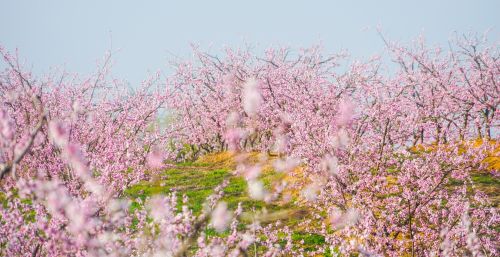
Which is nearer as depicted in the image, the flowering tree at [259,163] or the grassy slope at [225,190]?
the flowering tree at [259,163]

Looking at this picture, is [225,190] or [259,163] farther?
[259,163]

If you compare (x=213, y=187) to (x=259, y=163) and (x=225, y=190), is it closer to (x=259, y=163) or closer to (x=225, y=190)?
(x=225, y=190)

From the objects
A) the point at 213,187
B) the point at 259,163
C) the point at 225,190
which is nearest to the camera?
the point at 225,190

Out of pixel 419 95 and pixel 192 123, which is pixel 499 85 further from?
pixel 192 123

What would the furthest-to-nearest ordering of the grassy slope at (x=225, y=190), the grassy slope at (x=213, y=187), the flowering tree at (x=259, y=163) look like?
the grassy slope at (x=213, y=187), the grassy slope at (x=225, y=190), the flowering tree at (x=259, y=163)

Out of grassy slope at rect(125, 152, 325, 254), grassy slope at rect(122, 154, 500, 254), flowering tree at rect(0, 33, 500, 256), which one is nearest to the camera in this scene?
flowering tree at rect(0, 33, 500, 256)

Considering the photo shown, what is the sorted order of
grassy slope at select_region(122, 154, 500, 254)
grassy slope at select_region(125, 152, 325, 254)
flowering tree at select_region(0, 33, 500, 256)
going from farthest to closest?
1. grassy slope at select_region(125, 152, 325, 254)
2. grassy slope at select_region(122, 154, 500, 254)
3. flowering tree at select_region(0, 33, 500, 256)

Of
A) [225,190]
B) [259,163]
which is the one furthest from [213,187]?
[259,163]

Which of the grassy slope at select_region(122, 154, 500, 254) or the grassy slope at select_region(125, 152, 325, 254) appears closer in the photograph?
the grassy slope at select_region(122, 154, 500, 254)

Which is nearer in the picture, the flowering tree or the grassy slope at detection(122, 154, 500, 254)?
the flowering tree

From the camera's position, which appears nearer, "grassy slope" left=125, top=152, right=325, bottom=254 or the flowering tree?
the flowering tree

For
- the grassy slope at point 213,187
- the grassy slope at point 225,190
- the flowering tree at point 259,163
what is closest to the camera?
the flowering tree at point 259,163

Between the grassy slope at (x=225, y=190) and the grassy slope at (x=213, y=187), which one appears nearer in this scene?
the grassy slope at (x=225, y=190)

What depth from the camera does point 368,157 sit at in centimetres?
995
